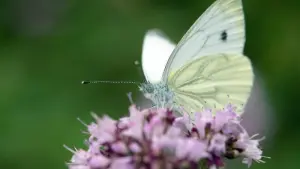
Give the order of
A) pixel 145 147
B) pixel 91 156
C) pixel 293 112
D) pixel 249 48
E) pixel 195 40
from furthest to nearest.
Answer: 1. pixel 249 48
2. pixel 293 112
3. pixel 195 40
4. pixel 91 156
5. pixel 145 147

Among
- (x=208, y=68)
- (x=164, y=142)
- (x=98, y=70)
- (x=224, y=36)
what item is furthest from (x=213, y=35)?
(x=98, y=70)

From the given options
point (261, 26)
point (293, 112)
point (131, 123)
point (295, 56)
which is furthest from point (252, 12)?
point (131, 123)

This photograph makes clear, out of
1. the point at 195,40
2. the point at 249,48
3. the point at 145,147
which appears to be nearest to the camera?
the point at 145,147

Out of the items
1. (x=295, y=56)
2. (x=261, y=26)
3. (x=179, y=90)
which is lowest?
(x=179, y=90)

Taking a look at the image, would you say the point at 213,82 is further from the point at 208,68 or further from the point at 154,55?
the point at 154,55

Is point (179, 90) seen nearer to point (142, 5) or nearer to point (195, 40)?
point (195, 40)

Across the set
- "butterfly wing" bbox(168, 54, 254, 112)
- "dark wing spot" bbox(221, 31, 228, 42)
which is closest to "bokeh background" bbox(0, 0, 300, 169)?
"butterfly wing" bbox(168, 54, 254, 112)

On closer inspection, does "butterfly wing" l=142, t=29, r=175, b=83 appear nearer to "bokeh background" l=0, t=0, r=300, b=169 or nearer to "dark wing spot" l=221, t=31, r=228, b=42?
"dark wing spot" l=221, t=31, r=228, b=42

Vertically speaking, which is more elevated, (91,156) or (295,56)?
(295,56)

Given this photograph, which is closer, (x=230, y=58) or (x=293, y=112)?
(x=230, y=58)
